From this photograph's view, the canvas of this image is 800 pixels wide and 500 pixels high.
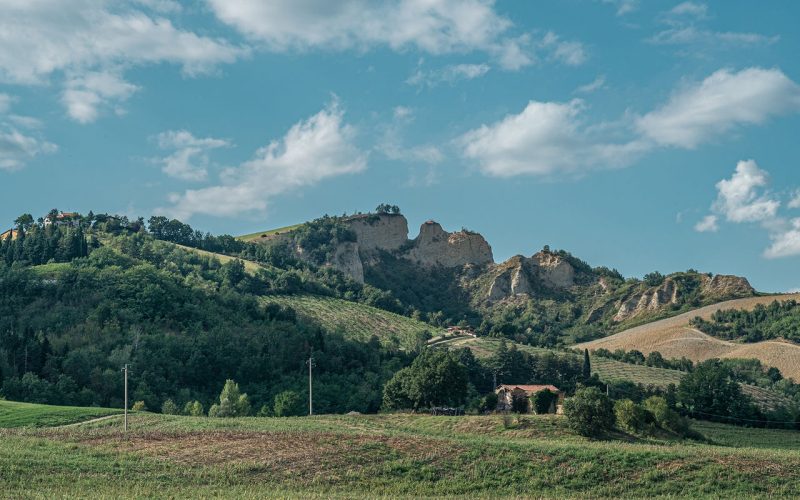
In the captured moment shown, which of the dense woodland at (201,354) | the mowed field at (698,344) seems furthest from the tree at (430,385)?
the mowed field at (698,344)

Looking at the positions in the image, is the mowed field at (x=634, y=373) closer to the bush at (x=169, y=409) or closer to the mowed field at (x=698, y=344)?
the mowed field at (x=698, y=344)

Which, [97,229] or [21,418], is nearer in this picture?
[21,418]

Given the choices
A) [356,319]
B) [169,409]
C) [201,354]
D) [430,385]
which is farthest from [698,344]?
[169,409]

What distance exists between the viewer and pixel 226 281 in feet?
452

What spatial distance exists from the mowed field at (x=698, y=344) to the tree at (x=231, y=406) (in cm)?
8723

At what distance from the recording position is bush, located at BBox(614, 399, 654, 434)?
192 ft

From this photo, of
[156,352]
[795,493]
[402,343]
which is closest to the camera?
[795,493]

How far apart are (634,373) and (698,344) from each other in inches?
1621

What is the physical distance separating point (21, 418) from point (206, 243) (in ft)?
421

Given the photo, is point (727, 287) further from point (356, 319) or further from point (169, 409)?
point (169, 409)

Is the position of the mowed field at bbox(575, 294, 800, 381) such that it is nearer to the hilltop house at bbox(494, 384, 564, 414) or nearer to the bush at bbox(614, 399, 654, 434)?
the hilltop house at bbox(494, 384, 564, 414)

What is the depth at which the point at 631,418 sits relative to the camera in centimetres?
5841

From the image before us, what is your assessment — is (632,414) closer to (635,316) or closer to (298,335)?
(298,335)

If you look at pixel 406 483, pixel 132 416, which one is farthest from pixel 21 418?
pixel 406 483
